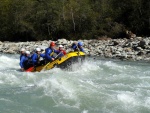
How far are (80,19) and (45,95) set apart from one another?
35.8m

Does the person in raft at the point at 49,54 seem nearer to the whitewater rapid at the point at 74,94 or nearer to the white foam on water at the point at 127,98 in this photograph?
the whitewater rapid at the point at 74,94

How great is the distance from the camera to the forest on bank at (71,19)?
41.6 meters

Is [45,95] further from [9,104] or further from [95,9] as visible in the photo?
[95,9]

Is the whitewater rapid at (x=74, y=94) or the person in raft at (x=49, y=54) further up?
the person in raft at (x=49, y=54)

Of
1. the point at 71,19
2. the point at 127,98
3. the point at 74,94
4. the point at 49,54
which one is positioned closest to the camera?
the point at 127,98

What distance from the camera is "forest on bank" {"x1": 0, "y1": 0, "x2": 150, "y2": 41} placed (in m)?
41.6

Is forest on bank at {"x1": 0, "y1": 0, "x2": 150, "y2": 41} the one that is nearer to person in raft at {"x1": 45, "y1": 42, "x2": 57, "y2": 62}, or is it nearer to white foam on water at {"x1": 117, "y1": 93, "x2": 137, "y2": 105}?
person in raft at {"x1": 45, "y1": 42, "x2": 57, "y2": 62}

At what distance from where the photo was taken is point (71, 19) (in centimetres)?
4691

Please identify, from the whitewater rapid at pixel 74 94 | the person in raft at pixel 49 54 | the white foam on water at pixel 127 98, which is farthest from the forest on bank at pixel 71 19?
the white foam on water at pixel 127 98

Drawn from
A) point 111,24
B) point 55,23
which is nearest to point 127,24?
point 111,24

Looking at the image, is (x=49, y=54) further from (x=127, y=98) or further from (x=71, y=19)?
(x=71, y=19)

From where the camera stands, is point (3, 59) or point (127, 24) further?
point (127, 24)

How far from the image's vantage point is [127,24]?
43.3 meters

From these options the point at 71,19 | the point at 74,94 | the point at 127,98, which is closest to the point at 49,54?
the point at 74,94
